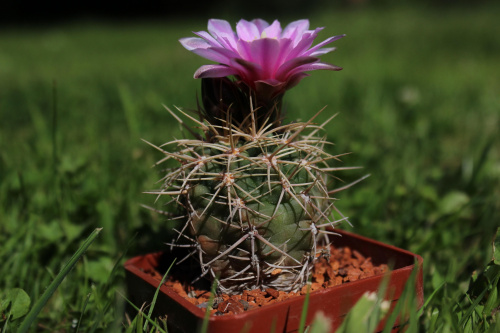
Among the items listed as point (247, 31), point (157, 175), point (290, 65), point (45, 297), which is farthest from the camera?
point (157, 175)

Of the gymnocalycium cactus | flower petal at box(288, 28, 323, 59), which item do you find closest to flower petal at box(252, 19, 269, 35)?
the gymnocalycium cactus

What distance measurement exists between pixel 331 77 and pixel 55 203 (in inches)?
124

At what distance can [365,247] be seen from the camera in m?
1.46

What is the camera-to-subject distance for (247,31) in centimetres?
123

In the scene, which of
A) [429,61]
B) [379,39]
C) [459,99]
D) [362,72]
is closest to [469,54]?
[429,61]

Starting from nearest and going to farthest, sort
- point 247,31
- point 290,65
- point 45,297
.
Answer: point 45,297
point 290,65
point 247,31

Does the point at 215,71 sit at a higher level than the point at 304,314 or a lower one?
higher

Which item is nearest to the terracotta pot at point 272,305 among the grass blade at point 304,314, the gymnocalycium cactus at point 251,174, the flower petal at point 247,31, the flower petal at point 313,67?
the grass blade at point 304,314

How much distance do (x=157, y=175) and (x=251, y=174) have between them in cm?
123

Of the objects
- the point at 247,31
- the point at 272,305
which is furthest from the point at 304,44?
the point at 272,305

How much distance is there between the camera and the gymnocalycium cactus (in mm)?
1132

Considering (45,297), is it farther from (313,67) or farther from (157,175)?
(157,175)

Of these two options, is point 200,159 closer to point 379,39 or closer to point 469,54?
point 469,54

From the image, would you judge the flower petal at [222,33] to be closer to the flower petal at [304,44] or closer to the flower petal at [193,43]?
the flower petal at [193,43]
